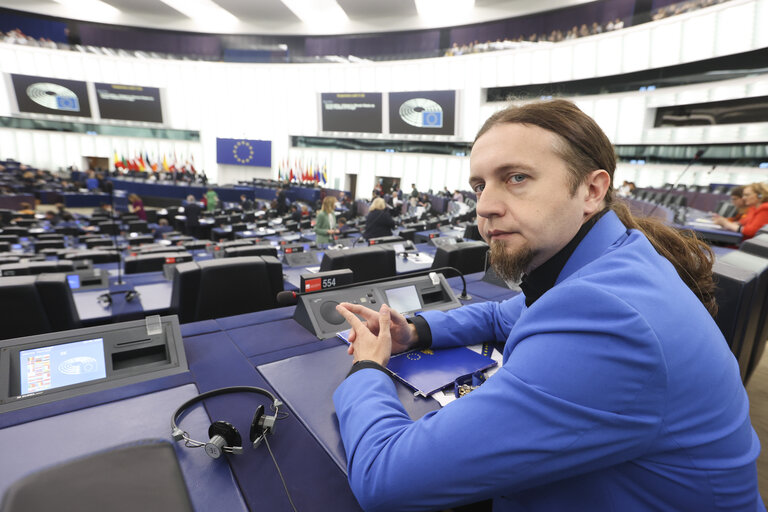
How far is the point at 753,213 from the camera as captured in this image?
13.5ft

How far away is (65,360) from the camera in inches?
39.7

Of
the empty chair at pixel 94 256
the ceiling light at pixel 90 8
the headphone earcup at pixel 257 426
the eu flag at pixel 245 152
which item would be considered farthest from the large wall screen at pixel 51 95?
the headphone earcup at pixel 257 426

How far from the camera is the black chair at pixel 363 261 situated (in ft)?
8.16

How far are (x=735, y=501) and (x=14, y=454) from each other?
1.32 metres

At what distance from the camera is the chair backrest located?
3035 millimetres

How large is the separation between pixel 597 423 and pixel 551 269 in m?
→ 0.37

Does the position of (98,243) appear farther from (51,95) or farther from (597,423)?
(51,95)

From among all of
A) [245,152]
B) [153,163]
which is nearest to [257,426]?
[245,152]

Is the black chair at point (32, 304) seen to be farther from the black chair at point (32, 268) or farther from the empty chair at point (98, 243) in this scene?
the empty chair at point (98, 243)

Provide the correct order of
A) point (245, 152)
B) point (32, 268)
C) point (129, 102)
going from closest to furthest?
point (32, 268)
point (129, 102)
point (245, 152)

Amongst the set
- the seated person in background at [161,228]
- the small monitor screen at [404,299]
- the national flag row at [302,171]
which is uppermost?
the national flag row at [302,171]

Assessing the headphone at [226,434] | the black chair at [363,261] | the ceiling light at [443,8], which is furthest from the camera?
the ceiling light at [443,8]

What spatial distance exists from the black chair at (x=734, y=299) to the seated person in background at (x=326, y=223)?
18.0ft

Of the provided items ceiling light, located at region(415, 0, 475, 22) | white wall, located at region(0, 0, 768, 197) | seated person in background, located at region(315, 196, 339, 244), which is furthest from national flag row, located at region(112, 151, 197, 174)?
seated person in background, located at region(315, 196, 339, 244)
